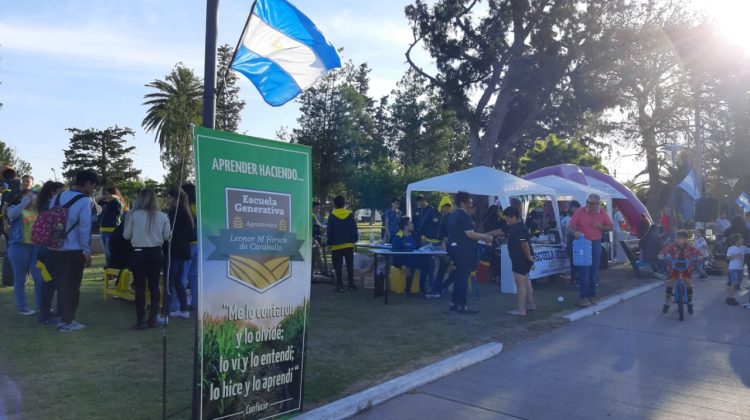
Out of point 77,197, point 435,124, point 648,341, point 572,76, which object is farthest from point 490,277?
point 435,124

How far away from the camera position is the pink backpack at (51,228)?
6.72 metres

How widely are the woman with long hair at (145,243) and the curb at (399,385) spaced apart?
10.9 ft

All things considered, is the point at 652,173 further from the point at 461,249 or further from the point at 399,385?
the point at 399,385

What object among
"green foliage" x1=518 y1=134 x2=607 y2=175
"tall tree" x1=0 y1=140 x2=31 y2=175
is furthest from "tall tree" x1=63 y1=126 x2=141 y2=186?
"green foliage" x1=518 y1=134 x2=607 y2=175

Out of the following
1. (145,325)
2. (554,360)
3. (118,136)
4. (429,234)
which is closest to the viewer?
(554,360)

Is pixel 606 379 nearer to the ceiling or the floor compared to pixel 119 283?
nearer to the floor

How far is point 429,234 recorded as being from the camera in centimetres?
1205

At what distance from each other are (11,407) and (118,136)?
188ft

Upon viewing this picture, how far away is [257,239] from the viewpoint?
416cm

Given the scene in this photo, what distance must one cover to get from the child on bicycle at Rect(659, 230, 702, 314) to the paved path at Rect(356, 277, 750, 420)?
73 centimetres

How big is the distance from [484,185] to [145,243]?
804 cm

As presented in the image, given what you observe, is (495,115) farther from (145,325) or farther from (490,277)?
(145,325)

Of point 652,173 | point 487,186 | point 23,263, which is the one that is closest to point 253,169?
point 23,263

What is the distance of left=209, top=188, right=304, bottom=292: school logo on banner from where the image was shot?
3.98 meters
